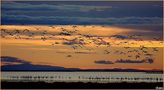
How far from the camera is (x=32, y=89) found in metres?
16.7

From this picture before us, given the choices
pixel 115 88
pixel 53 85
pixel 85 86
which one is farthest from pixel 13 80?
pixel 115 88

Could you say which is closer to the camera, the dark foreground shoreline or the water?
the water

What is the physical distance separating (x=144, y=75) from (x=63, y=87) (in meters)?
2.88

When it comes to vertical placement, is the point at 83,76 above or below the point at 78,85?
above

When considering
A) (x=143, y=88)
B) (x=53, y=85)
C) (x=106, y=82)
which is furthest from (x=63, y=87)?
(x=143, y=88)

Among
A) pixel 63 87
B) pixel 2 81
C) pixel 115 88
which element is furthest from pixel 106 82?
pixel 2 81

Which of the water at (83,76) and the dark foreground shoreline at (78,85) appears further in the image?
the dark foreground shoreline at (78,85)

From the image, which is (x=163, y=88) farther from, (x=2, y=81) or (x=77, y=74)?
(x=2, y=81)

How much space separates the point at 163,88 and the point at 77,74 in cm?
302

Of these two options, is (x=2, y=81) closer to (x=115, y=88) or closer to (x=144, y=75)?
(x=115, y=88)

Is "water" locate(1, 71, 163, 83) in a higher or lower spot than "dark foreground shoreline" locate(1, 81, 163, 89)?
higher

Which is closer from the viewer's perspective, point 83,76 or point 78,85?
point 78,85

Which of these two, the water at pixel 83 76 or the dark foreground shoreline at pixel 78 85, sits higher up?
the water at pixel 83 76

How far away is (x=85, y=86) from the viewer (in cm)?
1656
